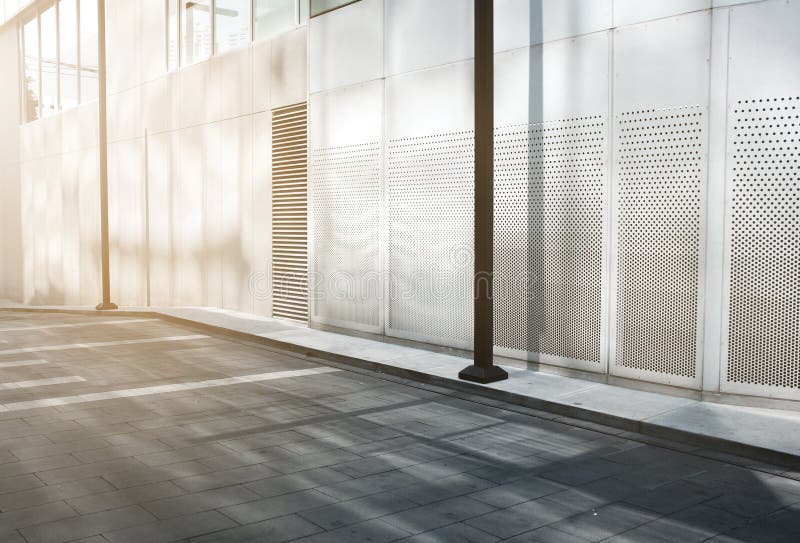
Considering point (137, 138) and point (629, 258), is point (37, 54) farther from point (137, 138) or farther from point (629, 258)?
point (629, 258)

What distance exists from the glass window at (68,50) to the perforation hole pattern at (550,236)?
19755 millimetres

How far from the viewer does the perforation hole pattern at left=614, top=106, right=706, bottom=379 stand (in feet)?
27.7

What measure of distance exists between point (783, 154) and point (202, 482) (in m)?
6.42

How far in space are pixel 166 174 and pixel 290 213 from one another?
600 centimetres

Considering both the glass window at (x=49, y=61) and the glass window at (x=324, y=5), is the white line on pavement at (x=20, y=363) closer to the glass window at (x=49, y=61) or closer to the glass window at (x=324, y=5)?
the glass window at (x=324, y=5)

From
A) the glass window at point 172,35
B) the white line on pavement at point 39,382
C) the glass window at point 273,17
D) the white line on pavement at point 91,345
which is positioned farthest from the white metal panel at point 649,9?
the glass window at point 172,35

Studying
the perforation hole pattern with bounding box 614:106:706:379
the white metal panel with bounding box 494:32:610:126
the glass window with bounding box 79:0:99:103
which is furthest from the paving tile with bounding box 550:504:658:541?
the glass window with bounding box 79:0:99:103

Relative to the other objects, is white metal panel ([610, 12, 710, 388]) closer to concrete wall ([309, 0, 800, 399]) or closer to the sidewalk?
concrete wall ([309, 0, 800, 399])

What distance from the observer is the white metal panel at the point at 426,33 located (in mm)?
10961

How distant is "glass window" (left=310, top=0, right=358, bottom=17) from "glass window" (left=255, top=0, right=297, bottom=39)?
1.31 meters

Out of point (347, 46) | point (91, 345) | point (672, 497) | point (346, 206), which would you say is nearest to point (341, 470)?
point (672, 497)

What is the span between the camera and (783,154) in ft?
25.5

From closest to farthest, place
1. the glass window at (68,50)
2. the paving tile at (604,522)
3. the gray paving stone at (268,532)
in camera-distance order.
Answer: the gray paving stone at (268,532) < the paving tile at (604,522) < the glass window at (68,50)

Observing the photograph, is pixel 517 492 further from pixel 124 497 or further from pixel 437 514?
pixel 124 497
